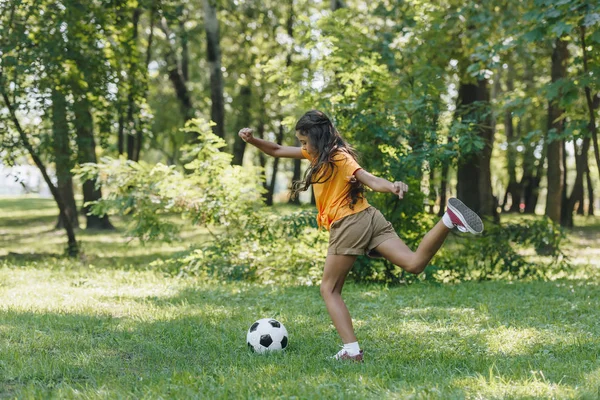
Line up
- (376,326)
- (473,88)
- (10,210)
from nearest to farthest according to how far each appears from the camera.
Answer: (376,326) → (473,88) → (10,210)

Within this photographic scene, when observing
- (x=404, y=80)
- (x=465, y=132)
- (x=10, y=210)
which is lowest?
(x=10, y=210)

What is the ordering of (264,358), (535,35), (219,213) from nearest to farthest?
1. (264,358)
2. (535,35)
3. (219,213)

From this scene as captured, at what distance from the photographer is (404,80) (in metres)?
11.5

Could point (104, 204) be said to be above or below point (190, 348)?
above

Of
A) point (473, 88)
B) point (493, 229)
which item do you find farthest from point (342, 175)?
point (473, 88)

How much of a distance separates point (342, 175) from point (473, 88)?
45.6 feet

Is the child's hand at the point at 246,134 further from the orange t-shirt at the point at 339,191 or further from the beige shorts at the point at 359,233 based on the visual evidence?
the beige shorts at the point at 359,233

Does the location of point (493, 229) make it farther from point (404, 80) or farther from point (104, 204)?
point (104, 204)

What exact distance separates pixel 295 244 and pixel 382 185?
6095 millimetres

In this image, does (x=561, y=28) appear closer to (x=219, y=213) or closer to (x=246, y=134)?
(x=246, y=134)

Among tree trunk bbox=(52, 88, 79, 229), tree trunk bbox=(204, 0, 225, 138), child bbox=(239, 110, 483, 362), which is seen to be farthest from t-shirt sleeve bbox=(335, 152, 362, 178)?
tree trunk bbox=(204, 0, 225, 138)

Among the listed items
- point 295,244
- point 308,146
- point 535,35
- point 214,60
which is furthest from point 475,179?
point 308,146

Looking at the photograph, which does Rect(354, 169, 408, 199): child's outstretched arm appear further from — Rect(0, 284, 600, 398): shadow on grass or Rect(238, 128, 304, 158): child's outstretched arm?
Rect(0, 284, 600, 398): shadow on grass

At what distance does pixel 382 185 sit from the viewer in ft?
16.1
